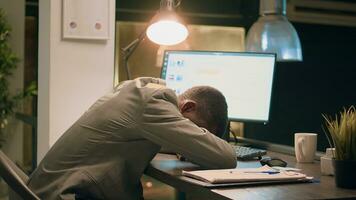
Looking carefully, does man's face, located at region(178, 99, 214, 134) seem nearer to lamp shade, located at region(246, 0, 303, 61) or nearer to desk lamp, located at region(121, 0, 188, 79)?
desk lamp, located at region(121, 0, 188, 79)

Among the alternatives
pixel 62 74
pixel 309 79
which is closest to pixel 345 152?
pixel 62 74

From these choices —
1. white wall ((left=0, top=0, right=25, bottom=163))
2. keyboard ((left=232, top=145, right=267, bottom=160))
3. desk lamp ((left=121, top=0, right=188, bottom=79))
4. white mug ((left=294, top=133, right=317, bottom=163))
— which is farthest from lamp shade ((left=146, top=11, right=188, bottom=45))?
white wall ((left=0, top=0, right=25, bottom=163))

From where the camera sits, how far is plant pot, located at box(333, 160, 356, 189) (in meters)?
1.69

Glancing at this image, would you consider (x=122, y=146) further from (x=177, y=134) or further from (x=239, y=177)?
(x=239, y=177)

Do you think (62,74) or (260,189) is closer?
(260,189)

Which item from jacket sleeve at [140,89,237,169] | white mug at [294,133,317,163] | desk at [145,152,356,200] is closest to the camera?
desk at [145,152,356,200]

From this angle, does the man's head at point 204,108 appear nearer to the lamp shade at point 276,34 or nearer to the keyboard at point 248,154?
the keyboard at point 248,154

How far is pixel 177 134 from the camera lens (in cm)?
183

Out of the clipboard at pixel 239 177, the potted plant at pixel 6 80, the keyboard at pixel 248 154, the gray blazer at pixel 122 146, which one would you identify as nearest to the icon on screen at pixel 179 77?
the keyboard at pixel 248 154

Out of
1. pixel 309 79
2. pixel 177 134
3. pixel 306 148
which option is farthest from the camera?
pixel 309 79

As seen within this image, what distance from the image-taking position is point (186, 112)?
202 cm

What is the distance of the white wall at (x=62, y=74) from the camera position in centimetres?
279

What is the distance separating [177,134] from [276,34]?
1199 millimetres

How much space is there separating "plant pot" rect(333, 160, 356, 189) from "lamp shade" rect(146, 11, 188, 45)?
1218mm
